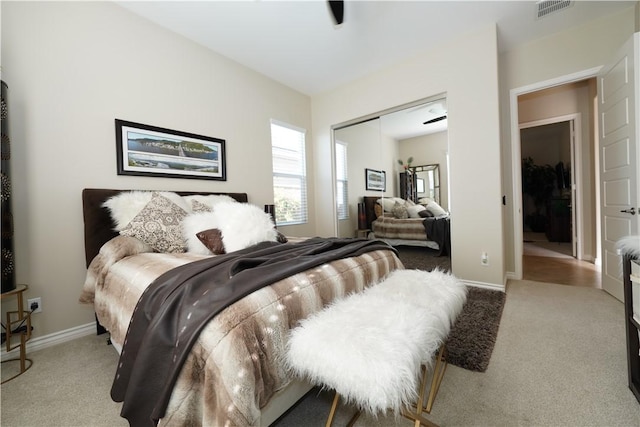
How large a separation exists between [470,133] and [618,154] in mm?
1262

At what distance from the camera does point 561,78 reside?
2.81m

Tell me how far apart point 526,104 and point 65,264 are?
20.4ft

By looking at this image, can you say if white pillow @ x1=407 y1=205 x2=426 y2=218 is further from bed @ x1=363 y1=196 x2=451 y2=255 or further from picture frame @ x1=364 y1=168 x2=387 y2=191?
picture frame @ x1=364 y1=168 x2=387 y2=191

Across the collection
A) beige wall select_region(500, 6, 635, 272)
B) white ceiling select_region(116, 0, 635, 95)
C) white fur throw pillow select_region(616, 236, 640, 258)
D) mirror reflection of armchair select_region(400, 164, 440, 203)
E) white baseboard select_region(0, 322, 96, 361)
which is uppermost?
white ceiling select_region(116, 0, 635, 95)

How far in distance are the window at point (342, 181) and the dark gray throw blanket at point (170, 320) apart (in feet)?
9.47

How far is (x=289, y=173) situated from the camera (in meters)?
3.94

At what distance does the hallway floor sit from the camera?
3005mm

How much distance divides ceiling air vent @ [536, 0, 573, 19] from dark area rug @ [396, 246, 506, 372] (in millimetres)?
2745

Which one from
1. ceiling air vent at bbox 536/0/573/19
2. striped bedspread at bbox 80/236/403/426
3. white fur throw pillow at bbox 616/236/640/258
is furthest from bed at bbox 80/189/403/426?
ceiling air vent at bbox 536/0/573/19

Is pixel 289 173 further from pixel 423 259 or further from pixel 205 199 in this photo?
Result: pixel 423 259

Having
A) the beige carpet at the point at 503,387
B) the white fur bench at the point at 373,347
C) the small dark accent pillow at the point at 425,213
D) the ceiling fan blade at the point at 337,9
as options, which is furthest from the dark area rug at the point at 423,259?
the ceiling fan blade at the point at 337,9

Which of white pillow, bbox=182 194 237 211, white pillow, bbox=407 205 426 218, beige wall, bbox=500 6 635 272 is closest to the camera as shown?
white pillow, bbox=182 194 237 211

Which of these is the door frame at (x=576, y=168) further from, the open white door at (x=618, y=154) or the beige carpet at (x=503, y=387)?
the beige carpet at (x=503, y=387)

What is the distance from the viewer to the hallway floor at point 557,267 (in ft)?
9.86
